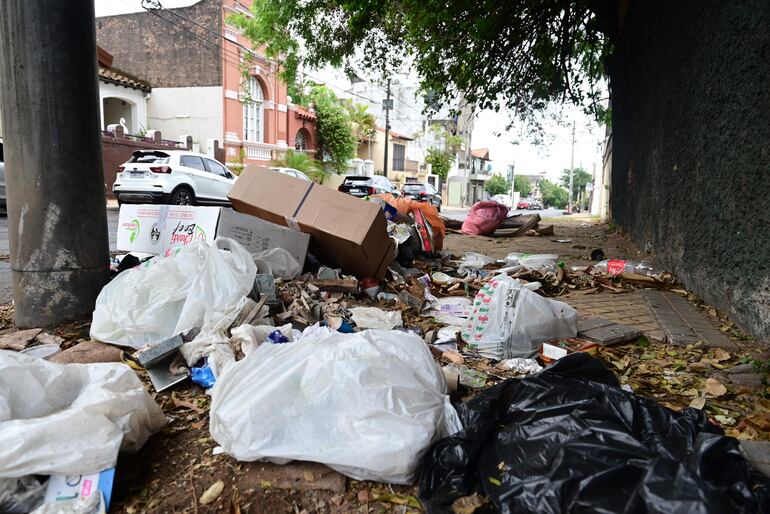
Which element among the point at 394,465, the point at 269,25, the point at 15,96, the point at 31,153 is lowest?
the point at 394,465

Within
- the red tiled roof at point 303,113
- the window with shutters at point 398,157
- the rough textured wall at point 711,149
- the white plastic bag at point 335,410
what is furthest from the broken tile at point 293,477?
the window with shutters at point 398,157

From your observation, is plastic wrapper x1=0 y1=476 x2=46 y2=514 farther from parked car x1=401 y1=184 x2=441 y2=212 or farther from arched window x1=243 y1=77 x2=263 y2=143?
arched window x1=243 y1=77 x2=263 y2=143

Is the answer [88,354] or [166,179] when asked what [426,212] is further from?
[166,179]

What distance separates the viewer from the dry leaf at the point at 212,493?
5.03ft

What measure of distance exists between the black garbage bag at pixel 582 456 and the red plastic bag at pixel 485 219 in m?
8.34

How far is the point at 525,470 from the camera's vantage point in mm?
1416

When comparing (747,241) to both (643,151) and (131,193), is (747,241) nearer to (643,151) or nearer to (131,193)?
(643,151)

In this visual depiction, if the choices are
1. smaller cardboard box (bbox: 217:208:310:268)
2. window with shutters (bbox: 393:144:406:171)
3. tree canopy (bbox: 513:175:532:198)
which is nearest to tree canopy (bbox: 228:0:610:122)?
smaller cardboard box (bbox: 217:208:310:268)

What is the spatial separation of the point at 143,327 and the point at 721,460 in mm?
2512

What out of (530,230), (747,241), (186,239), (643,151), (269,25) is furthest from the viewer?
(530,230)

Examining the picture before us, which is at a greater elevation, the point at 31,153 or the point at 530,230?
the point at 31,153

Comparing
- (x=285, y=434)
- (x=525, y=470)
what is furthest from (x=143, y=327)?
(x=525, y=470)

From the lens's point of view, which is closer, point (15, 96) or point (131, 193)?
point (15, 96)

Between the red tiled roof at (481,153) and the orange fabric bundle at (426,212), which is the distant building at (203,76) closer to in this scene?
the orange fabric bundle at (426,212)
